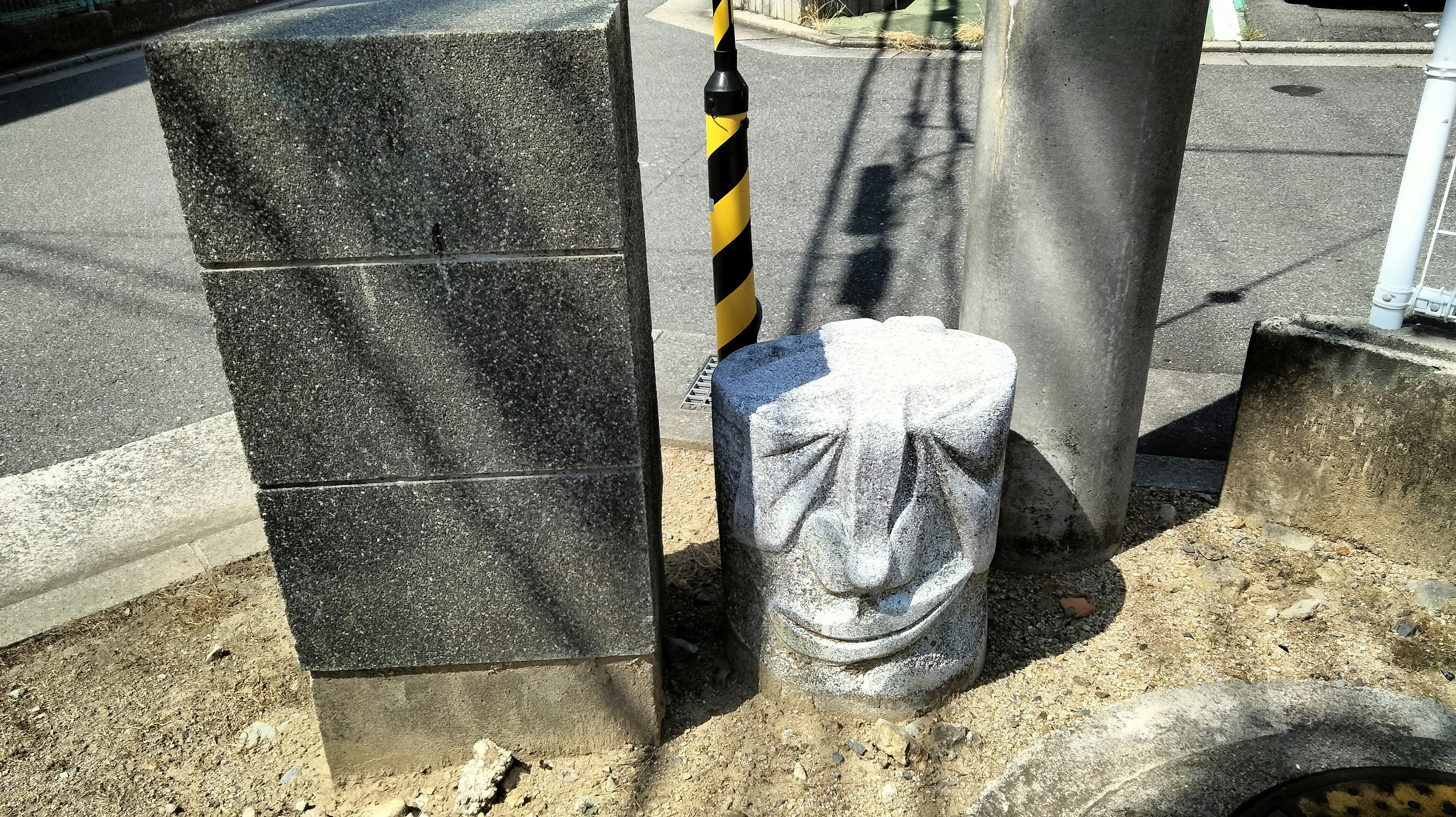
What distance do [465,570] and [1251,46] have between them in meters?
10.0

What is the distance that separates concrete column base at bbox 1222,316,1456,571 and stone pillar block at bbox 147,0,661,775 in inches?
85.2

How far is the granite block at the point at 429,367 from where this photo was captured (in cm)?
226

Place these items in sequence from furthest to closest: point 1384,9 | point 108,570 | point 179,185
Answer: point 1384,9
point 108,570
point 179,185

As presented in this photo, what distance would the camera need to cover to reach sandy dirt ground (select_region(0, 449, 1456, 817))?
2779mm

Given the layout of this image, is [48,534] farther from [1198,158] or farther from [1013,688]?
[1198,158]

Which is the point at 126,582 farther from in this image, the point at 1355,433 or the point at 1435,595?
the point at 1435,595

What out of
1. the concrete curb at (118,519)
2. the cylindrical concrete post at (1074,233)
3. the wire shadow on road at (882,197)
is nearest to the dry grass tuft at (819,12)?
the wire shadow on road at (882,197)

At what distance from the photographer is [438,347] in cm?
232

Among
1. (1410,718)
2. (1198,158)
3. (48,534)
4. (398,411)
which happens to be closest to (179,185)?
(398,411)

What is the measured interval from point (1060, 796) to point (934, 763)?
322 millimetres

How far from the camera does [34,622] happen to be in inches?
136

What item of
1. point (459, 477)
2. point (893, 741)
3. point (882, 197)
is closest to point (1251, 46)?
point (882, 197)

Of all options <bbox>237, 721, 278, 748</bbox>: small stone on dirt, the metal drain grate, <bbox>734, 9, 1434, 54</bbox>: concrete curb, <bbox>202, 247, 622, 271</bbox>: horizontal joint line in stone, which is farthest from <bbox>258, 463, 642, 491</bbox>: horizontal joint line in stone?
<bbox>734, 9, 1434, 54</bbox>: concrete curb

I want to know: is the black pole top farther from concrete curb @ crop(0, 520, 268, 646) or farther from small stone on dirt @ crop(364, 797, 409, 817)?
small stone on dirt @ crop(364, 797, 409, 817)
